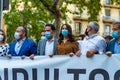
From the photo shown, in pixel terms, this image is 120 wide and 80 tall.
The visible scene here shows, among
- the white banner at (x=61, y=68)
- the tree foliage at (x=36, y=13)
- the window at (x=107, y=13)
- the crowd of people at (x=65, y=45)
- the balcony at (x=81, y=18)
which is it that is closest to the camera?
the white banner at (x=61, y=68)

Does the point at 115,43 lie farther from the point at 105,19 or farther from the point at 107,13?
the point at 107,13

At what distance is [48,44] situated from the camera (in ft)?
33.0

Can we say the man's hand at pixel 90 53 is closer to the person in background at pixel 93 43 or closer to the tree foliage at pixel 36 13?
the person in background at pixel 93 43

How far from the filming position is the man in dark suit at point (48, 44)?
32.6ft

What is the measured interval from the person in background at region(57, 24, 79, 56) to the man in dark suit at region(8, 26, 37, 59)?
577 millimetres

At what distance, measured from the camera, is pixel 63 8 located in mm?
28234

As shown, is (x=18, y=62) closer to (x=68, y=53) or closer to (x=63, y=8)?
(x=68, y=53)

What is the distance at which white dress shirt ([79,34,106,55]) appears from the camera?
940cm

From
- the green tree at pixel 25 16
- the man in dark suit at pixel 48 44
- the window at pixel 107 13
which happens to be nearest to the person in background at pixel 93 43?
the man in dark suit at pixel 48 44

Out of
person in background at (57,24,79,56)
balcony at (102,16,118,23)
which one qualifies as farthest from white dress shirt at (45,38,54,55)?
balcony at (102,16,118,23)

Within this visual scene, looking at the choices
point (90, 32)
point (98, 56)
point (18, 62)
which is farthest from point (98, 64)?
point (18, 62)

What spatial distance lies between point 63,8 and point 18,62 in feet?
61.7

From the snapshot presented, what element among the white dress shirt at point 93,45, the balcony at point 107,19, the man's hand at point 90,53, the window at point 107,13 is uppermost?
the window at point 107,13

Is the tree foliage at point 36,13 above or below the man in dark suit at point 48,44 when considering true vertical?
above
